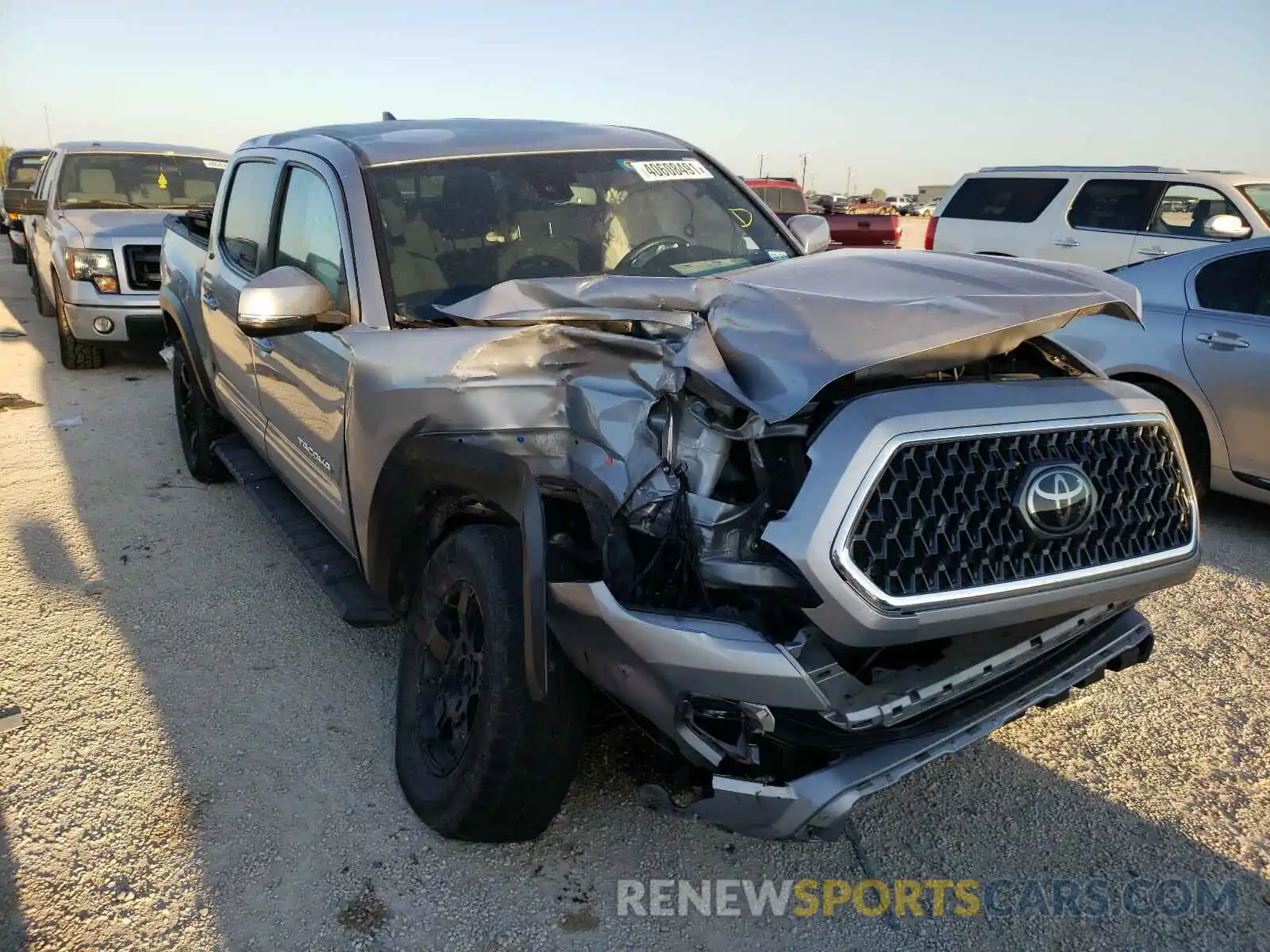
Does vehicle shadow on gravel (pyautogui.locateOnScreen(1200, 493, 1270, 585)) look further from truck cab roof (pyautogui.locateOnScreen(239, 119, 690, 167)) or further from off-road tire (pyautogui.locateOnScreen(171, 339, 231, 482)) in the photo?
off-road tire (pyautogui.locateOnScreen(171, 339, 231, 482))

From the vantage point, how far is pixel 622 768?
9.82 ft

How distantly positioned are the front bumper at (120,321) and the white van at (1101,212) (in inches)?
310

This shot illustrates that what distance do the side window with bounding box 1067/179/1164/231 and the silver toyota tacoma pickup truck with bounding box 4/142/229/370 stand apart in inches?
356

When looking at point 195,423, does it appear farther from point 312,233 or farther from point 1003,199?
point 1003,199

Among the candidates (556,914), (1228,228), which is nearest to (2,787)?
(556,914)

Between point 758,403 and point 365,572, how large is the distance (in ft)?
5.34

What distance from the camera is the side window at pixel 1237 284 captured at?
4832 mm

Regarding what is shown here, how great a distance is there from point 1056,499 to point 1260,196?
29.8ft

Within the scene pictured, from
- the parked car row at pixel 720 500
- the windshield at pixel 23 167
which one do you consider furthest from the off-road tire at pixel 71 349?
the windshield at pixel 23 167

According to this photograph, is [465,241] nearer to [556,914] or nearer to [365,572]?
[365,572]

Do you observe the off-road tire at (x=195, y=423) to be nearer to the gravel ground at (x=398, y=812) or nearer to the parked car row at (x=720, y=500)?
the gravel ground at (x=398, y=812)

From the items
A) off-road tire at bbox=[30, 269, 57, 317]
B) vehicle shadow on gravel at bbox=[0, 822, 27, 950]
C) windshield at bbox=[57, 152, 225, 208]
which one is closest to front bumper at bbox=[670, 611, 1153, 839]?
vehicle shadow on gravel at bbox=[0, 822, 27, 950]

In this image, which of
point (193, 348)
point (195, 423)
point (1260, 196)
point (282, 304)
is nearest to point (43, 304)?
point (195, 423)

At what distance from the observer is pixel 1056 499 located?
2.17m
